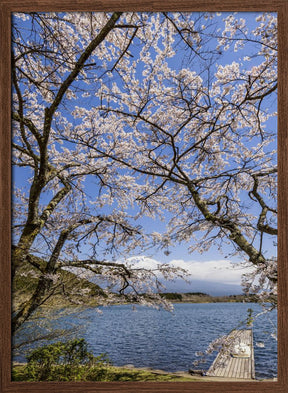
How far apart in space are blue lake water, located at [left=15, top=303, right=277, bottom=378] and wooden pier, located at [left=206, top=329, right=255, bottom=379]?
31mm

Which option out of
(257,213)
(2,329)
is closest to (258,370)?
(257,213)

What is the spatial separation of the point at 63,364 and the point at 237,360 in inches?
36.6

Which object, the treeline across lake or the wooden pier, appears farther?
the treeline across lake

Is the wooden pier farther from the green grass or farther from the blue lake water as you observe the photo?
the green grass

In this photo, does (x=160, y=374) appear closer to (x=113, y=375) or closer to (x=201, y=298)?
(x=113, y=375)

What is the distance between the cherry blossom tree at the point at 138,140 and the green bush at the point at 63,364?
0.21m

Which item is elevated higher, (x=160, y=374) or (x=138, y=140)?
(x=138, y=140)

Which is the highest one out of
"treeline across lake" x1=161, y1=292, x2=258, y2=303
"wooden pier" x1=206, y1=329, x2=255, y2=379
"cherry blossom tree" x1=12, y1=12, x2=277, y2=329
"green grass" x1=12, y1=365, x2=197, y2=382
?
"cherry blossom tree" x1=12, y1=12, x2=277, y2=329

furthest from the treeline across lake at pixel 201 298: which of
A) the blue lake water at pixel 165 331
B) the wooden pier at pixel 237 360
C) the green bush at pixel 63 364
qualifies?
the green bush at pixel 63 364

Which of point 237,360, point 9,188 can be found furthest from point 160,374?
point 9,188

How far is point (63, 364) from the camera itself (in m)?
1.40

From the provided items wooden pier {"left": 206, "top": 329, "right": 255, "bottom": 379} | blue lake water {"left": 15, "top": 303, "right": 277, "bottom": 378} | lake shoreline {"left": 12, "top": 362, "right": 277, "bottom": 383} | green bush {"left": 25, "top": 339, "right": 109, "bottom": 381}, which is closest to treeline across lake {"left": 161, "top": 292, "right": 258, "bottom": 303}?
blue lake water {"left": 15, "top": 303, "right": 277, "bottom": 378}

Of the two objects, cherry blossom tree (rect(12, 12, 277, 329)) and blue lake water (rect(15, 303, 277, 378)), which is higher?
cherry blossom tree (rect(12, 12, 277, 329))

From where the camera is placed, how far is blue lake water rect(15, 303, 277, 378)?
1.39 metres
